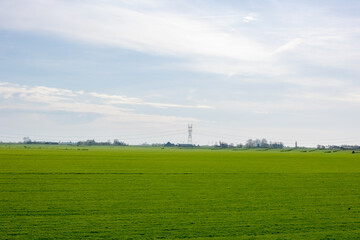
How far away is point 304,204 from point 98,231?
11372 millimetres

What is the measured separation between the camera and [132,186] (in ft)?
90.0

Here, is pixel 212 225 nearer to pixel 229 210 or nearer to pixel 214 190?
pixel 229 210

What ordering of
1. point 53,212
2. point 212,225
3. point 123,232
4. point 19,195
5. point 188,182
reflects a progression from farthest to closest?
point 188,182
point 19,195
point 53,212
point 212,225
point 123,232

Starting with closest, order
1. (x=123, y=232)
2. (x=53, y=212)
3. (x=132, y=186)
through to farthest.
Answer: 1. (x=123, y=232)
2. (x=53, y=212)
3. (x=132, y=186)

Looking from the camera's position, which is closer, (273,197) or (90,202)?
(90,202)

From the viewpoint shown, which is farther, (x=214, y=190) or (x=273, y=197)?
(x=214, y=190)

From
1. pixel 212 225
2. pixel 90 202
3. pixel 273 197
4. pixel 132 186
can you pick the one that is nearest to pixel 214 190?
pixel 273 197

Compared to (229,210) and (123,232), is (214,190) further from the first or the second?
(123,232)

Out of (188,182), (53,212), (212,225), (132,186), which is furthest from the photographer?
(188,182)

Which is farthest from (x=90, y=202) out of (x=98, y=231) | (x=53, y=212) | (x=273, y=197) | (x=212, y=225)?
(x=273, y=197)

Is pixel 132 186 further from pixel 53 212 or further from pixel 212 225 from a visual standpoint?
pixel 212 225

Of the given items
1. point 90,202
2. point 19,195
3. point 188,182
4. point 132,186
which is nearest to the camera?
Result: point 90,202

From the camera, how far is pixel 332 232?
1458 centimetres

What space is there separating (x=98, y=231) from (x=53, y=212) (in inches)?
162
